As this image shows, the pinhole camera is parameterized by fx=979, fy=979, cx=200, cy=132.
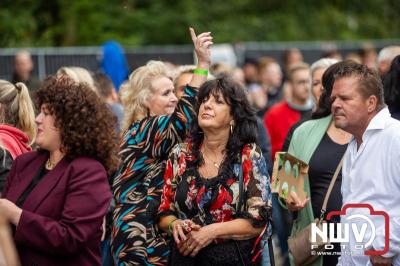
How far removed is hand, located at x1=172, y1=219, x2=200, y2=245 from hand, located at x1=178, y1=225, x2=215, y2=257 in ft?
0.09

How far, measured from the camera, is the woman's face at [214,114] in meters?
6.34

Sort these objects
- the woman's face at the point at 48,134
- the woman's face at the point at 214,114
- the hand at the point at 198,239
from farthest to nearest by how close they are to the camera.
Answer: the woman's face at the point at 214,114 → the hand at the point at 198,239 → the woman's face at the point at 48,134

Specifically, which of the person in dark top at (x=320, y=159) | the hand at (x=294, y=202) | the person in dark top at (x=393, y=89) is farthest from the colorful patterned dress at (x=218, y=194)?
the person in dark top at (x=393, y=89)

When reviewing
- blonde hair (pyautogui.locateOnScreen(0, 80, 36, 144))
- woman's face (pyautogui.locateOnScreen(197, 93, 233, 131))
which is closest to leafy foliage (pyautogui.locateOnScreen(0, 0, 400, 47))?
blonde hair (pyautogui.locateOnScreen(0, 80, 36, 144))

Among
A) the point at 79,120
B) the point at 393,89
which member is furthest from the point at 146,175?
the point at 393,89

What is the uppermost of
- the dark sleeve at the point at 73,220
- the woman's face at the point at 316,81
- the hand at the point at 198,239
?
the woman's face at the point at 316,81

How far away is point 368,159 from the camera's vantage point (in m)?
6.05

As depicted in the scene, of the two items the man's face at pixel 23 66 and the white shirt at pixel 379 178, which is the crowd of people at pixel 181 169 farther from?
the man's face at pixel 23 66

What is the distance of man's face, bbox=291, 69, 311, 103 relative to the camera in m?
11.4

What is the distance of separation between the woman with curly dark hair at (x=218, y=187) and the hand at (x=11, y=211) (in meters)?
1.10

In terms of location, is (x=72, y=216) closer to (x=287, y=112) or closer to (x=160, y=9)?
(x=287, y=112)

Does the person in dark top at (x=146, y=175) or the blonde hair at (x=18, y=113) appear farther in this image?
the blonde hair at (x=18, y=113)

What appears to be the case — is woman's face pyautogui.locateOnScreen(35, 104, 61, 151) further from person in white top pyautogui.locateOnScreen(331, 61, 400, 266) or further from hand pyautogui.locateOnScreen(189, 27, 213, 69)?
person in white top pyautogui.locateOnScreen(331, 61, 400, 266)

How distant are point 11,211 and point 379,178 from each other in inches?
87.0
